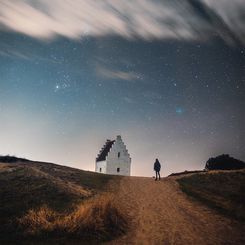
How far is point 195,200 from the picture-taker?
2281 cm

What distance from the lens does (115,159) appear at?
5750 centimetres

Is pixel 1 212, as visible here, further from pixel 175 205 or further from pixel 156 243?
pixel 175 205

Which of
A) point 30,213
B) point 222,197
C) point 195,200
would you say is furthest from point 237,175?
point 30,213

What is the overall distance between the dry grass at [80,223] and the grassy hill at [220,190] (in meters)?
8.25

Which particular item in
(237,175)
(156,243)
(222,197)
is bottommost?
(156,243)

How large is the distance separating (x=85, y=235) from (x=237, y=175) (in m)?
22.7

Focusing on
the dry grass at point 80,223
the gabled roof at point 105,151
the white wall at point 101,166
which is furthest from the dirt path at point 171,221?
the gabled roof at point 105,151

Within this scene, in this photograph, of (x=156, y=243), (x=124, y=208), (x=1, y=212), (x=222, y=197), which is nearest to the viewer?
(x=156, y=243)

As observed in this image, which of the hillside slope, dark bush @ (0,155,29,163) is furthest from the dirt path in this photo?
dark bush @ (0,155,29,163)

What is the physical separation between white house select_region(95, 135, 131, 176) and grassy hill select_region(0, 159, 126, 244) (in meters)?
32.7

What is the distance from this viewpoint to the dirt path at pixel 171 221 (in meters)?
13.8

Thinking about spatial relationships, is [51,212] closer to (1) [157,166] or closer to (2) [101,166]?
(1) [157,166]

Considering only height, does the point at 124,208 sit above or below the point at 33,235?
above

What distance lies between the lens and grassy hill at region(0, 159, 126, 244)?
44.4 ft
